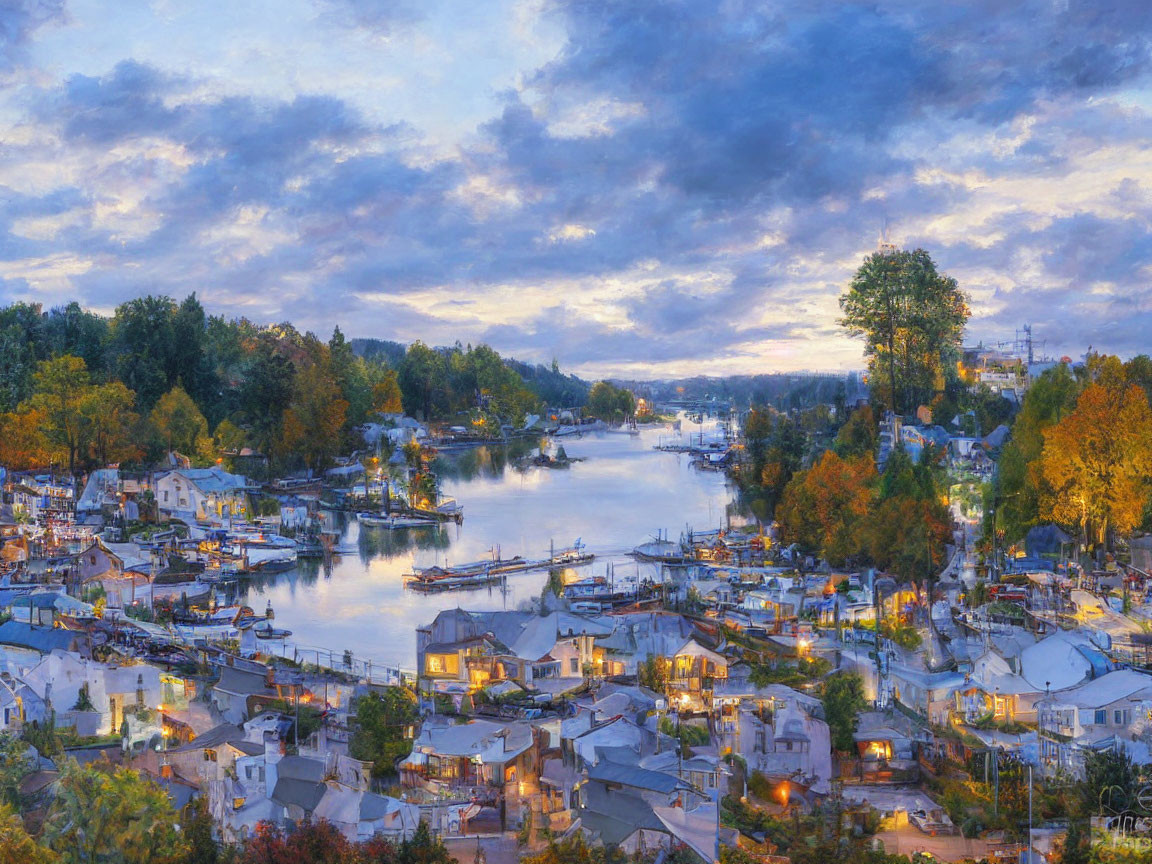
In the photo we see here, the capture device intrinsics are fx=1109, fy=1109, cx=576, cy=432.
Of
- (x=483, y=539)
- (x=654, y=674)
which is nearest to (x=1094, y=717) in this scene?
(x=654, y=674)

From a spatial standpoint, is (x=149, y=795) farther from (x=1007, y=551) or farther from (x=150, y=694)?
(x=1007, y=551)

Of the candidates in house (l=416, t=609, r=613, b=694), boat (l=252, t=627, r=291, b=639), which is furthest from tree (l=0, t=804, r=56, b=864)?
boat (l=252, t=627, r=291, b=639)

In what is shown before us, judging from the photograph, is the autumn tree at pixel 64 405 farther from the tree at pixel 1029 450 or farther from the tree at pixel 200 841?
the tree at pixel 200 841

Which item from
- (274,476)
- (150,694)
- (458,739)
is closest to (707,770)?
(458,739)

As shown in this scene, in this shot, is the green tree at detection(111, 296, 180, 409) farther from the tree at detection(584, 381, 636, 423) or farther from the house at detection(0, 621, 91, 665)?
the tree at detection(584, 381, 636, 423)

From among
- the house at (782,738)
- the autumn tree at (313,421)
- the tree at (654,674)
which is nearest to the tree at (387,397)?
the autumn tree at (313,421)

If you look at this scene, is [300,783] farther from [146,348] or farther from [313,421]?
[146,348]
